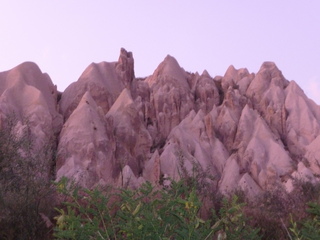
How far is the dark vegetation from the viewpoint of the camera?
296cm

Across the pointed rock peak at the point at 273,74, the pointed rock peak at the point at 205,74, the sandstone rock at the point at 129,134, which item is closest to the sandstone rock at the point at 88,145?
the sandstone rock at the point at 129,134

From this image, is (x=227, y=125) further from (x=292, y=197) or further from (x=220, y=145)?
(x=292, y=197)

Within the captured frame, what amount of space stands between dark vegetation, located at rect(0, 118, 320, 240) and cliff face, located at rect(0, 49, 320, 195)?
42.4 ft

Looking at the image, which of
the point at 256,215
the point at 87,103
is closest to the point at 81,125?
the point at 87,103

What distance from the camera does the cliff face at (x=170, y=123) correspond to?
2889 cm

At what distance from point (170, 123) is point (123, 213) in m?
36.5

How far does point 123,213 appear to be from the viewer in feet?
10.9

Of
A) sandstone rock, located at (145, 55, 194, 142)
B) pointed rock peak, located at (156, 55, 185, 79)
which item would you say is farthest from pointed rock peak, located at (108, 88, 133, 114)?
pointed rock peak, located at (156, 55, 185, 79)

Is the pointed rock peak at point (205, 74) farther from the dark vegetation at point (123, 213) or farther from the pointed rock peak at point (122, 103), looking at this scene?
the dark vegetation at point (123, 213)

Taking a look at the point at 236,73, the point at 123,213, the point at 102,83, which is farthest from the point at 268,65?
the point at 123,213

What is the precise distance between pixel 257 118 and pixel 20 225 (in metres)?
32.6

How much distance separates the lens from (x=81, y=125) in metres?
29.7

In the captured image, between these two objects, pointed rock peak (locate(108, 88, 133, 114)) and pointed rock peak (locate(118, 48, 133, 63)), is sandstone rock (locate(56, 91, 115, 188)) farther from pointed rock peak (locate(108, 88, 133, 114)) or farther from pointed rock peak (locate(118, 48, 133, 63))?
pointed rock peak (locate(118, 48, 133, 63))

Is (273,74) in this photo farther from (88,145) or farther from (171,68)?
(88,145)
